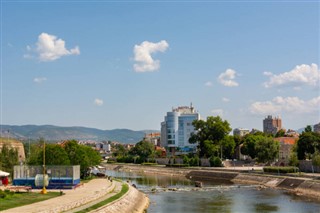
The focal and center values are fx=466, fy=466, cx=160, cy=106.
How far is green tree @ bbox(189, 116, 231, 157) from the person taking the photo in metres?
133

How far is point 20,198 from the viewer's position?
43.0 metres

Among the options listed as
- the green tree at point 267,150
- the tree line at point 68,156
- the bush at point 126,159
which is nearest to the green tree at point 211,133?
the green tree at point 267,150

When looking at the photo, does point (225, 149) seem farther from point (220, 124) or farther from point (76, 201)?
point (76, 201)

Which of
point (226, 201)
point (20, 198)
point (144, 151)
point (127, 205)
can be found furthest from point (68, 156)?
point (144, 151)

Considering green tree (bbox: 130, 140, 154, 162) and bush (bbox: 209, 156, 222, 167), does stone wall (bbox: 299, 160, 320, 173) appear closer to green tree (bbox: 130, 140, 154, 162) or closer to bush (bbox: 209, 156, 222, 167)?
bush (bbox: 209, 156, 222, 167)

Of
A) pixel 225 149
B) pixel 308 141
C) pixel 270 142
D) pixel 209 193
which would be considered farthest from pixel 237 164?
pixel 209 193

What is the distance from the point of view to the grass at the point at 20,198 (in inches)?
1505

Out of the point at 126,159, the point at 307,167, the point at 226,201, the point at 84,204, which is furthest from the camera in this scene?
the point at 126,159

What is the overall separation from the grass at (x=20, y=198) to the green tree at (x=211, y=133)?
87887 mm

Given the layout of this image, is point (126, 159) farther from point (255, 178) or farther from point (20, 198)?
point (20, 198)

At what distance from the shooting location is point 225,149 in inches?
5256

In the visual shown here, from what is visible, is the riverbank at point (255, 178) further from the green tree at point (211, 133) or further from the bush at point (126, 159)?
the bush at point (126, 159)

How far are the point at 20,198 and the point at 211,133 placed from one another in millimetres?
97245

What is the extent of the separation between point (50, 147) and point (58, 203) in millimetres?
31653
